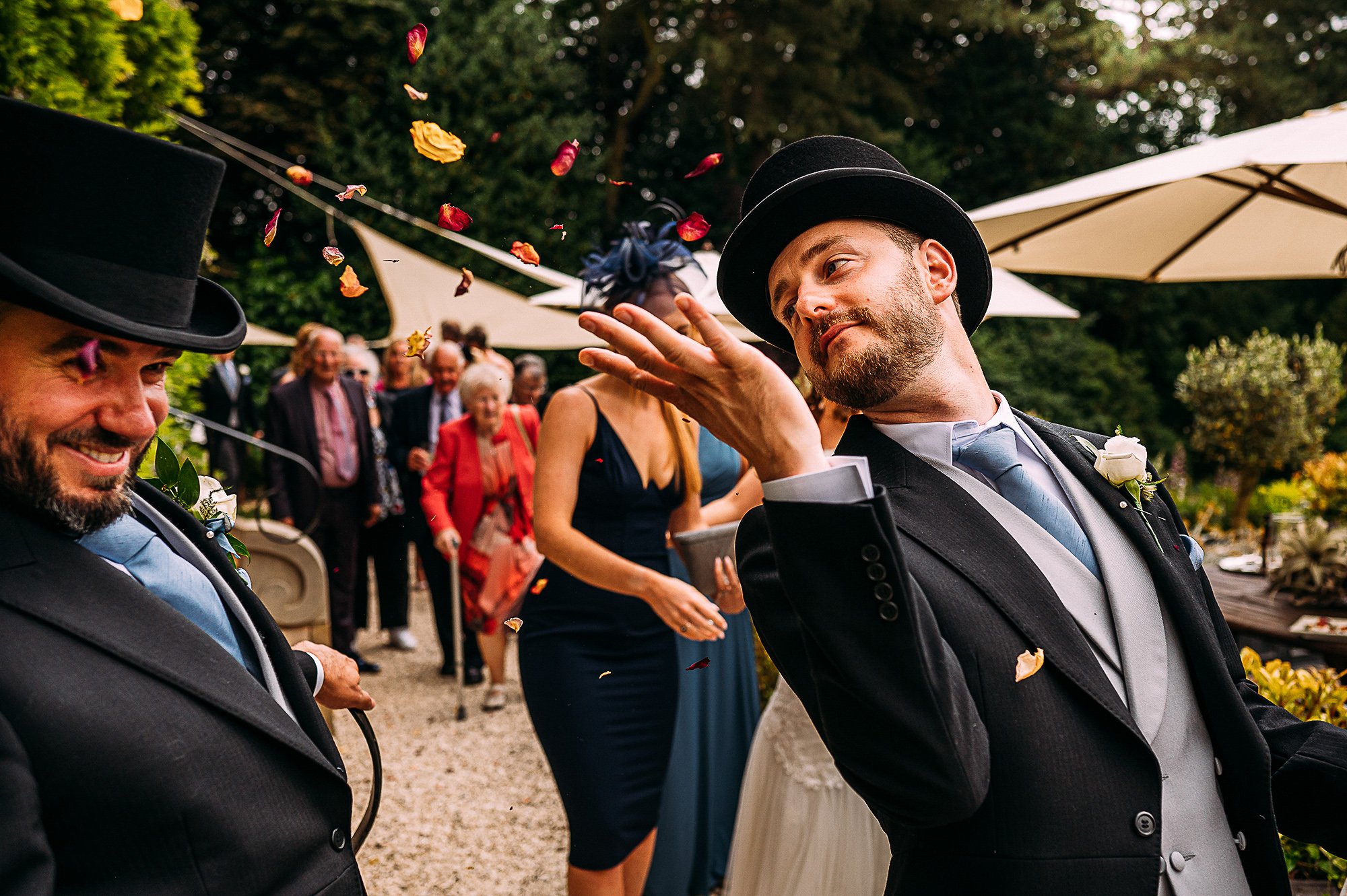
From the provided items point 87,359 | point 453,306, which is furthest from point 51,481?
point 453,306

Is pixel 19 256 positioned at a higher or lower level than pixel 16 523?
higher

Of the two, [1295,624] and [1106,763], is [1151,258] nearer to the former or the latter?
[1295,624]

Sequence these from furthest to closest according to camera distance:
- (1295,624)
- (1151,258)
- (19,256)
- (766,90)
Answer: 1. (766,90)
2. (1151,258)
3. (1295,624)
4. (19,256)

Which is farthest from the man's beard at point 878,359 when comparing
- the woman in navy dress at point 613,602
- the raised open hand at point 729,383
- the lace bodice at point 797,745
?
the lace bodice at point 797,745

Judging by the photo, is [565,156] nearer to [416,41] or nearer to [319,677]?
[416,41]

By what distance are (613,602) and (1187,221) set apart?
4270 millimetres

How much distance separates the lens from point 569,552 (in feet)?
8.93

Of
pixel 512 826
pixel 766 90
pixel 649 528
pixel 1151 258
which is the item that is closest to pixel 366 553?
pixel 512 826

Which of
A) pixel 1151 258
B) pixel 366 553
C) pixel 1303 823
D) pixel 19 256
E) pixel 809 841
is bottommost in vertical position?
pixel 366 553

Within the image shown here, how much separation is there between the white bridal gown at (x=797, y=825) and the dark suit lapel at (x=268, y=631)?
1.65 meters

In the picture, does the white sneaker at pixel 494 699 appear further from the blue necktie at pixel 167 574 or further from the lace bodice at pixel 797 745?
the blue necktie at pixel 167 574

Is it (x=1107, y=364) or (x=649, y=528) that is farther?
(x=1107, y=364)

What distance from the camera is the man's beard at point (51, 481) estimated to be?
3.85 feet

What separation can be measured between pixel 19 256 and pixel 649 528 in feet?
6.54
